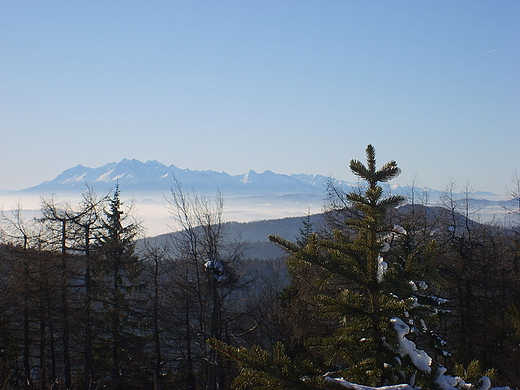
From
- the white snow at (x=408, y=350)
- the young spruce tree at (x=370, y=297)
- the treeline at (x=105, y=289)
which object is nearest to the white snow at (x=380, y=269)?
the young spruce tree at (x=370, y=297)

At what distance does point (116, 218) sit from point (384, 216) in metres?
22.6

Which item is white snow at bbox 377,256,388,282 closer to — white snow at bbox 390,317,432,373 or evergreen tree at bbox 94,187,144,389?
white snow at bbox 390,317,432,373

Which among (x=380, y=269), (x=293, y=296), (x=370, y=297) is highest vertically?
(x=380, y=269)

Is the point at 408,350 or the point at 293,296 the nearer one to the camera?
the point at 408,350

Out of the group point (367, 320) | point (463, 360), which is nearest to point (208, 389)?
point (463, 360)

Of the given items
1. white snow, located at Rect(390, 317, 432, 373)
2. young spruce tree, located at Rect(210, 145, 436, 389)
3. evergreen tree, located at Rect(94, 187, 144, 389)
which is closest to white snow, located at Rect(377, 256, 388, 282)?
young spruce tree, located at Rect(210, 145, 436, 389)

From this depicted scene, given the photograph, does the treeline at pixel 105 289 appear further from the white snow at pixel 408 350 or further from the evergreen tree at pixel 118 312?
the white snow at pixel 408 350

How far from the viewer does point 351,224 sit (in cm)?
350

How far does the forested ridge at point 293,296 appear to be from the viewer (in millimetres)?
3314

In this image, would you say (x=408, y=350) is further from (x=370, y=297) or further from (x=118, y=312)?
(x=118, y=312)

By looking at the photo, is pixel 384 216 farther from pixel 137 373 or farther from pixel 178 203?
pixel 137 373

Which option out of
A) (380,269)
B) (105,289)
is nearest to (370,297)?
(380,269)

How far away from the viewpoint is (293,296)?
20.3 m

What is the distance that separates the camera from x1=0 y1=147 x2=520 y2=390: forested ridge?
10.9 ft
